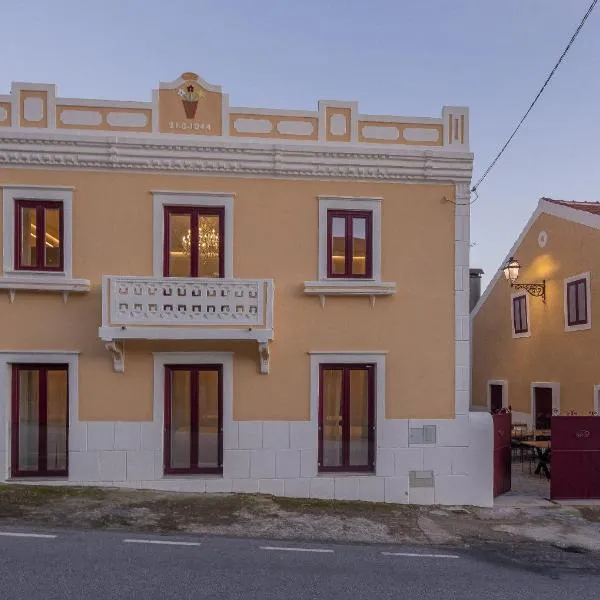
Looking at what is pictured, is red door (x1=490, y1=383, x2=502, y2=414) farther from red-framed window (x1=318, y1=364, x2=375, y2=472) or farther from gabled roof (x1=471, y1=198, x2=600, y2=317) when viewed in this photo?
red-framed window (x1=318, y1=364, x2=375, y2=472)

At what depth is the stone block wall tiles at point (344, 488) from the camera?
10789mm

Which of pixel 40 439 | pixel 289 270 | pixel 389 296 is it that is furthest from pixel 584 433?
pixel 40 439

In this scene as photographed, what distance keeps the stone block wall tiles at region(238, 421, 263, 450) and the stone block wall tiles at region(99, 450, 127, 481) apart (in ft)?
7.26

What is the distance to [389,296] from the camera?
11062 millimetres

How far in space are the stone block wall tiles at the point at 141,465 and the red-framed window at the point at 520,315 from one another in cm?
1412

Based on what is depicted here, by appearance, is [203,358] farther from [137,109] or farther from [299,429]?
[137,109]

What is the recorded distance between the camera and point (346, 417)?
11.0 metres

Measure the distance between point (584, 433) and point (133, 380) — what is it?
904 centimetres

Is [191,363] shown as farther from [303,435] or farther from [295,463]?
[295,463]

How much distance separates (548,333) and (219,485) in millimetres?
12406

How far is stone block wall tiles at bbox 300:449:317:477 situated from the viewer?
1076 centimetres

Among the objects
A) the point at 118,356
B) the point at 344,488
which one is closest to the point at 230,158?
the point at 118,356

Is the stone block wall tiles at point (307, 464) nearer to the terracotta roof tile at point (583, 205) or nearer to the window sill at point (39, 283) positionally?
the window sill at point (39, 283)

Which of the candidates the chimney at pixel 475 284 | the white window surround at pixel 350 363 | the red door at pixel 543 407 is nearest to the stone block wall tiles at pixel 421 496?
the white window surround at pixel 350 363
